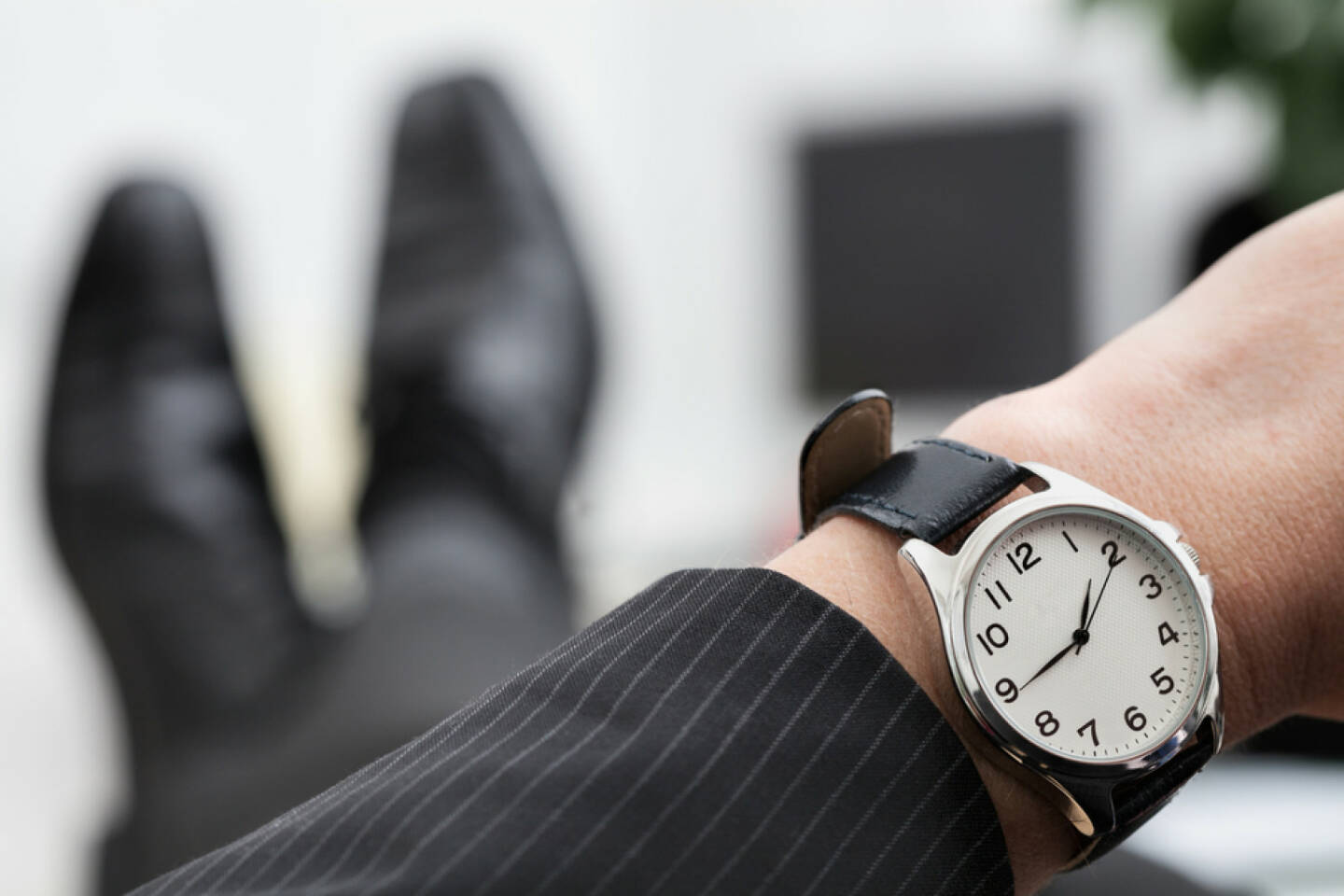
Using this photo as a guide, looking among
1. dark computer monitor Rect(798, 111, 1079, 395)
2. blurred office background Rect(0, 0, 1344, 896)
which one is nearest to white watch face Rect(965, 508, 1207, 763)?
blurred office background Rect(0, 0, 1344, 896)

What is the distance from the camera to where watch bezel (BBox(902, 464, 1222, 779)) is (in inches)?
13.7

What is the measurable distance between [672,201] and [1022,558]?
7.13 ft

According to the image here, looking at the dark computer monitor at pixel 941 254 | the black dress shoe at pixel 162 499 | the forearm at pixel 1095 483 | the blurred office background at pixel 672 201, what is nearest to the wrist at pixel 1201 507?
the forearm at pixel 1095 483

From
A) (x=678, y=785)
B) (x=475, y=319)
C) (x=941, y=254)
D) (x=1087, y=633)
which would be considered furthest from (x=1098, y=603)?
(x=941, y=254)

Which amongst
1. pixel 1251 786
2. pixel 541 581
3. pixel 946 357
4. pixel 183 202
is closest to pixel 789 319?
pixel 946 357

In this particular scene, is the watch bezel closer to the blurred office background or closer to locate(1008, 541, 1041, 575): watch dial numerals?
locate(1008, 541, 1041, 575): watch dial numerals

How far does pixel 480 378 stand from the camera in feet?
3.91

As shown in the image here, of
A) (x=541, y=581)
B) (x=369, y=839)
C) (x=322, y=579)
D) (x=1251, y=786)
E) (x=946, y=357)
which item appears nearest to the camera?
(x=369, y=839)

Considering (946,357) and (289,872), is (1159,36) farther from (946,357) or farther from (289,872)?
(289,872)

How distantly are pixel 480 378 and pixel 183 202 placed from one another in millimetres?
488

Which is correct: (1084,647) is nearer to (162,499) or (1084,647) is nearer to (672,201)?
(162,499)

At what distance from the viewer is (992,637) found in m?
0.36

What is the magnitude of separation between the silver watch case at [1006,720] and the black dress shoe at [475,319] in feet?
2.59

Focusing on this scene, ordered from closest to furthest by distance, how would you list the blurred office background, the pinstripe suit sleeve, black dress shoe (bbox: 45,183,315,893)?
the pinstripe suit sleeve < black dress shoe (bbox: 45,183,315,893) < the blurred office background
